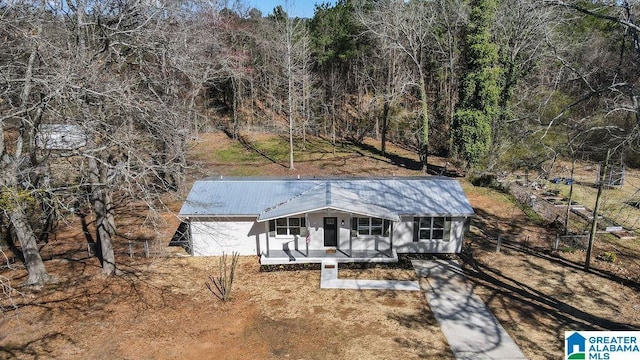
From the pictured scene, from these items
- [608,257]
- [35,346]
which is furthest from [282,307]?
[608,257]

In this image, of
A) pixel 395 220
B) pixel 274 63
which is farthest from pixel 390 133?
pixel 395 220

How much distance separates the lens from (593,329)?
12.8 meters

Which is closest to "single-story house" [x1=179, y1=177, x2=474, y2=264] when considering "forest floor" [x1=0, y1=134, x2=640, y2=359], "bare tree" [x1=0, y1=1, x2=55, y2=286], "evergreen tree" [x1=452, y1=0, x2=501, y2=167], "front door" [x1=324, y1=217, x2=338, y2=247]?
"front door" [x1=324, y1=217, x2=338, y2=247]

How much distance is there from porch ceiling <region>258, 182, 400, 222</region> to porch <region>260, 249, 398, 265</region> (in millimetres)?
1771

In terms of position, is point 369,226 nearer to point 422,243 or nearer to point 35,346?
point 422,243

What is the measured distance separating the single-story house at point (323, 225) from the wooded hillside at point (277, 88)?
2661mm

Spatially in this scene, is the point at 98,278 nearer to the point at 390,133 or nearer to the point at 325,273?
the point at 325,273

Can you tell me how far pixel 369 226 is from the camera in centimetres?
1745

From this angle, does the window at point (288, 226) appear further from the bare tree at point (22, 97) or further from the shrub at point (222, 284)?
the bare tree at point (22, 97)

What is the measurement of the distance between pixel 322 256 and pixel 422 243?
14.4 feet

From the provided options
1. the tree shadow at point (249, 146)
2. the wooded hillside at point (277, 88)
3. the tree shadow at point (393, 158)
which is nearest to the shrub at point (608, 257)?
the wooded hillside at point (277, 88)

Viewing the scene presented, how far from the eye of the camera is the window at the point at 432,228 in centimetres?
1767

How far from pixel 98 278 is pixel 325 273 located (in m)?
8.51

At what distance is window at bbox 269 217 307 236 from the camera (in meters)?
17.4
